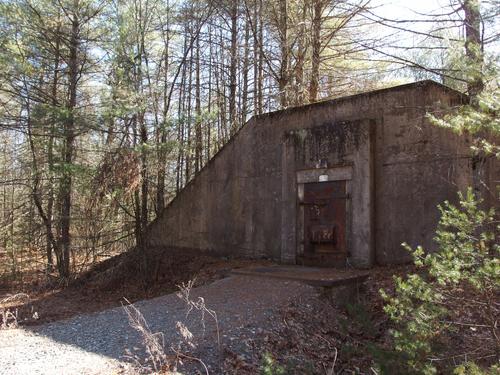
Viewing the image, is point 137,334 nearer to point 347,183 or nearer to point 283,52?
point 347,183

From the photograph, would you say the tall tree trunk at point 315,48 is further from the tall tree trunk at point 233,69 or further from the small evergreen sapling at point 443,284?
the small evergreen sapling at point 443,284

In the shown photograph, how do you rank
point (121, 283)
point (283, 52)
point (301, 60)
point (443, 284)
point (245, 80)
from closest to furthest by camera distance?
point (443, 284), point (121, 283), point (301, 60), point (283, 52), point (245, 80)

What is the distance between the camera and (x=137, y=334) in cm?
543

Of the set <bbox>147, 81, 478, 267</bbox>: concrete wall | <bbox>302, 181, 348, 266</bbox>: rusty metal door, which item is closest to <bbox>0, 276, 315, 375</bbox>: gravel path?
<bbox>302, 181, 348, 266</bbox>: rusty metal door

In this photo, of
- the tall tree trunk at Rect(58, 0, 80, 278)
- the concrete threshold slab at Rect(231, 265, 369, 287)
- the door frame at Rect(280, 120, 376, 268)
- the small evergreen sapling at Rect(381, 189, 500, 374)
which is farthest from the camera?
the tall tree trunk at Rect(58, 0, 80, 278)

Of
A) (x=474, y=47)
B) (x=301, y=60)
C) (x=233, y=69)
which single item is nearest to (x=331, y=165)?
(x=474, y=47)

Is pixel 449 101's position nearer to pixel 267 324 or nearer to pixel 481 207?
pixel 481 207

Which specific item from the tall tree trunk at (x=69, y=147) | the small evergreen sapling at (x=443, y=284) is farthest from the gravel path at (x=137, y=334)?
the tall tree trunk at (x=69, y=147)

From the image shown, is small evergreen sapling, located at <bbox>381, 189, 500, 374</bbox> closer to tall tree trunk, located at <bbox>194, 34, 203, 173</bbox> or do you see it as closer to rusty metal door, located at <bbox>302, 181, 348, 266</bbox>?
rusty metal door, located at <bbox>302, 181, 348, 266</bbox>

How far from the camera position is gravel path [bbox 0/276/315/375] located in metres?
4.57

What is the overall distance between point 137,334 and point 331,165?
4564 millimetres

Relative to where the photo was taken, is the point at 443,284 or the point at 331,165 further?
the point at 331,165

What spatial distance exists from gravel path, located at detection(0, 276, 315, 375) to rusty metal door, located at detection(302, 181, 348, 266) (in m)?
1.47

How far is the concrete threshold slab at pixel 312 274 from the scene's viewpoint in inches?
271
